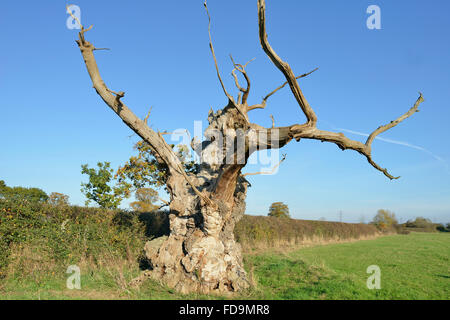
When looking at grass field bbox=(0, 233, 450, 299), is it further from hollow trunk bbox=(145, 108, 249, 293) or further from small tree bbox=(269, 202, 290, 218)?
small tree bbox=(269, 202, 290, 218)

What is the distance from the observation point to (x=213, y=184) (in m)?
7.25

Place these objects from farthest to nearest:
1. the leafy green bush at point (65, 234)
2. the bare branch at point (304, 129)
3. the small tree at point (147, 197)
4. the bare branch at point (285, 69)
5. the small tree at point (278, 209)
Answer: the small tree at point (278, 209) → the small tree at point (147, 197) → the leafy green bush at point (65, 234) → the bare branch at point (304, 129) → the bare branch at point (285, 69)

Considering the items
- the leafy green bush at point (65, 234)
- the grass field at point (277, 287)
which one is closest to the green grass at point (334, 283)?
the grass field at point (277, 287)

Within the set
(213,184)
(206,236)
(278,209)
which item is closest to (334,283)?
(206,236)

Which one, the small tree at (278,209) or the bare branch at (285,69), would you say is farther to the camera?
the small tree at (278,209)

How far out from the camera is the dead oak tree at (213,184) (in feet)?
19.0

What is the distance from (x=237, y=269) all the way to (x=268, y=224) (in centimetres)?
1131

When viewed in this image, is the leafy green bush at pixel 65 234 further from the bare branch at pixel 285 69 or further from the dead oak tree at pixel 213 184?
the bare branch at pixel 285 69

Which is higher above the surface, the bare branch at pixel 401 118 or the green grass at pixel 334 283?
the bare branch at pixel 401 118

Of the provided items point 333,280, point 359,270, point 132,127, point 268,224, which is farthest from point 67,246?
point 268,224

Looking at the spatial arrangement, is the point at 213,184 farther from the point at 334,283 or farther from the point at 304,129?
the point at 334,283
